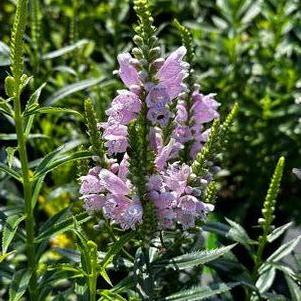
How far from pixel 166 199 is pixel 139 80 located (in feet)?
1.04

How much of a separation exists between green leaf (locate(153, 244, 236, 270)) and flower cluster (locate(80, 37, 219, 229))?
110mm

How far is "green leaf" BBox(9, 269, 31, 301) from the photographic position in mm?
2049

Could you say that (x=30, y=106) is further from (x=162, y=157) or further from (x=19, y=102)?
(x=162, y=157)

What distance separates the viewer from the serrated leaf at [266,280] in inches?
Answer: 100

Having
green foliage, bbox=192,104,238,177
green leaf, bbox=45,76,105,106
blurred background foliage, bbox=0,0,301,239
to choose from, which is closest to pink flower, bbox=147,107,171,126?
green foliage, bbox=192,104,238,177

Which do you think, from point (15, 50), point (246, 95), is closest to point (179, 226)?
point (15, 50)

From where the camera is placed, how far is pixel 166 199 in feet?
6.27

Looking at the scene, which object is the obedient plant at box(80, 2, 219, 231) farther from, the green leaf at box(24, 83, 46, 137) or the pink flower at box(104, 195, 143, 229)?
the green leaf at box(24, 83, 46, 137)

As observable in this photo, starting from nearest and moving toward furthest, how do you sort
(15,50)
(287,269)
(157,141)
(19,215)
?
(15,50) < (157,141) < (19,215) < (287,269)

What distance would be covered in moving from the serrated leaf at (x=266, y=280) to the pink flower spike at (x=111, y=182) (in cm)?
81

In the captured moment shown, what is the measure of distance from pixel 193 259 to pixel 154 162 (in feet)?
1.13

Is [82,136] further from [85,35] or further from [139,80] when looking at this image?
[139,80]

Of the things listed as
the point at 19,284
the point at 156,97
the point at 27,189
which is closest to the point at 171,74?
the point at 156,97

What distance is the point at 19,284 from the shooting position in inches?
83.7
